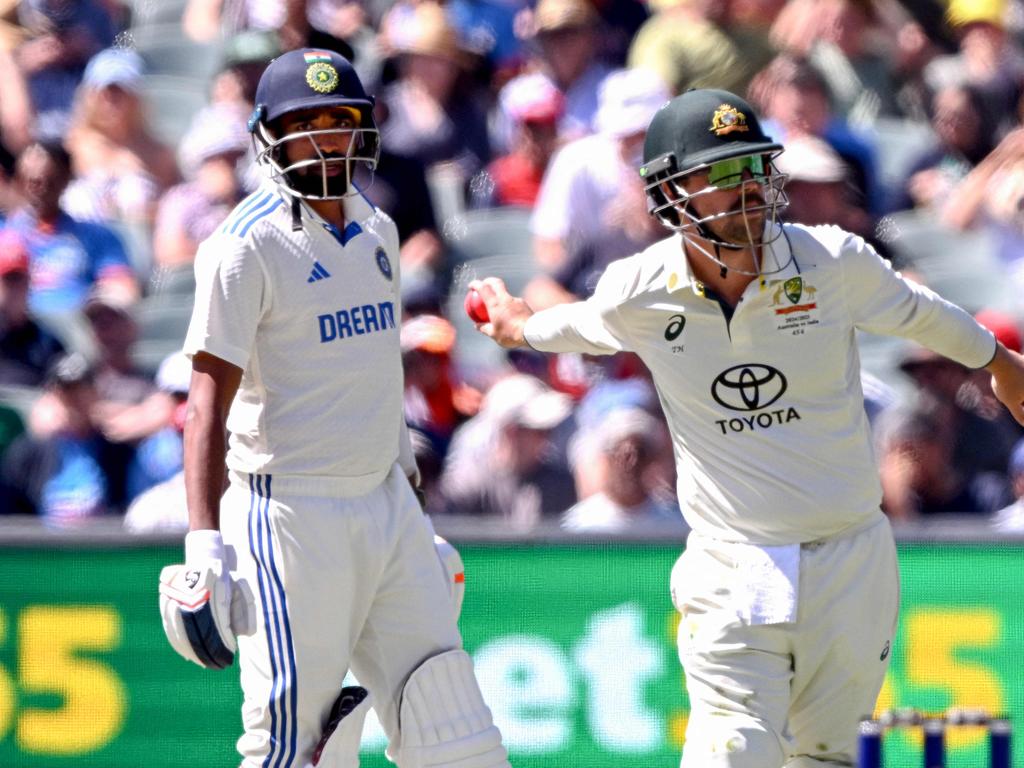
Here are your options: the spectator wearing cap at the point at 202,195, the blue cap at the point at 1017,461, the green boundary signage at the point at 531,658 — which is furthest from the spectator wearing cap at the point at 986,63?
the spectator wearing cap at the point at 202,195

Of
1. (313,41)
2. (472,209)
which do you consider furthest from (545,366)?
(313,41)

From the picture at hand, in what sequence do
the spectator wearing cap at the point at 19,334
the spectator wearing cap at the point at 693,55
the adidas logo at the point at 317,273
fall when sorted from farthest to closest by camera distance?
1. the spectator wearing cap at the point at 693,55
2. the spectator wearing cap at the point at 19,334
3. the adidas logo at the point at 317,273

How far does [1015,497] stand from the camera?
6.82m

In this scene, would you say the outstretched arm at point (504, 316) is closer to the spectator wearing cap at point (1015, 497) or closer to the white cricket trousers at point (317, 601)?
the white cricket trousers at point (317, 601)

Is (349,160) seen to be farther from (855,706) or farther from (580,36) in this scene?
(580,36)

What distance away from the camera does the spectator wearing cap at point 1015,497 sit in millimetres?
6578

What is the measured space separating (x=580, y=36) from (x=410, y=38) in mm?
808

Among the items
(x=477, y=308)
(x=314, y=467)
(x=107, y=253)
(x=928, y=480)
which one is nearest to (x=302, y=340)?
(x=314, y=467)

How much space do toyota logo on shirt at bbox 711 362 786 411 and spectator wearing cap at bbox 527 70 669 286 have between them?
3.37 metres

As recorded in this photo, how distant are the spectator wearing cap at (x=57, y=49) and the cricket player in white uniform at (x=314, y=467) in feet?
14.6

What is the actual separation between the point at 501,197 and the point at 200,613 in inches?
165

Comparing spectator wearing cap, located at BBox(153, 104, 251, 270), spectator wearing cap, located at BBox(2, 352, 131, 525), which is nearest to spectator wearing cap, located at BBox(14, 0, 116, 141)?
spectator wearing cap, located at BBox(153, 104, 251, 270)

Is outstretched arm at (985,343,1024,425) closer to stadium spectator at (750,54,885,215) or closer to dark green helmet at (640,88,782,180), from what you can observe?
dark green helmet at (640,88,782,180)

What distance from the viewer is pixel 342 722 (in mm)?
4609
